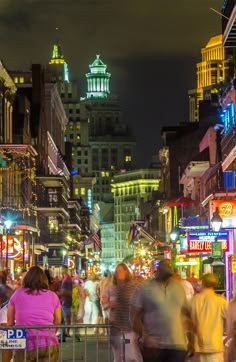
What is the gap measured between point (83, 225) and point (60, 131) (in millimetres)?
30244

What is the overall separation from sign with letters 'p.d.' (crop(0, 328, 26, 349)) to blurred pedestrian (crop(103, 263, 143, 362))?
269 centimetres

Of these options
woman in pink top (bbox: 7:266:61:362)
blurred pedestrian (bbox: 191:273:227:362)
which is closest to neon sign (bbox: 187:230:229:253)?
blurred pedestrian (bbox: 191:273:227:362)

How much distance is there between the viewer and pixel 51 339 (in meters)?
13.2

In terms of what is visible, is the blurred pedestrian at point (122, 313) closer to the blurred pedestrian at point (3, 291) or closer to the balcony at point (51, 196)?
the blurred pedestrian at point (3, 291)

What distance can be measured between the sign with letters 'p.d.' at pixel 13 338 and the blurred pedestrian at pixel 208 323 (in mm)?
2687

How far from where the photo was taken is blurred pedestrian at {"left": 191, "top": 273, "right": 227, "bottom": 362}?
15055 millimetres

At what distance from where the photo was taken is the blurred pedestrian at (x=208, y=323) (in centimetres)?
1505

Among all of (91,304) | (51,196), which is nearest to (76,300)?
(91,304)

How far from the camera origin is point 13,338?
13.5 meters

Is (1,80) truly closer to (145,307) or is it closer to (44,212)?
(44,212)

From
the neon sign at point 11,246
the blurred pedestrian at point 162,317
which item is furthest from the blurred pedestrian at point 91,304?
the blurred pedestrian at point 162,317

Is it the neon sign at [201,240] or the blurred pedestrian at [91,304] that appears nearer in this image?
the blurred pedestrian at [91,304]

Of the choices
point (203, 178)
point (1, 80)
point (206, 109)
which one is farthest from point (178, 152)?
point (1, 80)

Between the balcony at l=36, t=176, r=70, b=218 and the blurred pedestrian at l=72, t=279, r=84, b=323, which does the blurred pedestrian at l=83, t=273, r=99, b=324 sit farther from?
the balcony at l=36, t=176, r=70, b=218
